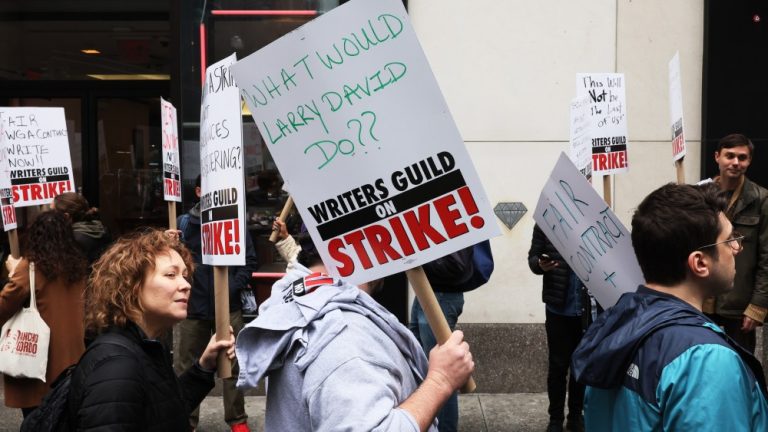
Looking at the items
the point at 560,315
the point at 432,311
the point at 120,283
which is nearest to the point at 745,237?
the point at 560,315

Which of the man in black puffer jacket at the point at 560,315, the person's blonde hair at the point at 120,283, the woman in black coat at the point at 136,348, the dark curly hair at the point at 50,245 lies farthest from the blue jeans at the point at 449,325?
the person's blonde hair at the point at 120,283

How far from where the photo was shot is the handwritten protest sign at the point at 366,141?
2447 mm

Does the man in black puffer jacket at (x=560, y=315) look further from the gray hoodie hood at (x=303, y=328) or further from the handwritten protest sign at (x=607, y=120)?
the gray hoodie hood at (x=303, y=328)

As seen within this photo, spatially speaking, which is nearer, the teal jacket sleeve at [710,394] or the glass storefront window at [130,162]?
the teal jacket sleeve at [710,394]

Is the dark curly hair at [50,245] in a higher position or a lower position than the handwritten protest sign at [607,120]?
lower

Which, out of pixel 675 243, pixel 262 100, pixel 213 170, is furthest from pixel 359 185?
pixel 213 170

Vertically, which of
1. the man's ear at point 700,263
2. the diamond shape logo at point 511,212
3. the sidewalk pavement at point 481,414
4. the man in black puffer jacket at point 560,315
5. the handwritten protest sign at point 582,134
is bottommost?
the sidewalk pavement at point 481,414

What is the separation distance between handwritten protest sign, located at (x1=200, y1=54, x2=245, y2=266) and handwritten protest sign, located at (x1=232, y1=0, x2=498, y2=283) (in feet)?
3.23

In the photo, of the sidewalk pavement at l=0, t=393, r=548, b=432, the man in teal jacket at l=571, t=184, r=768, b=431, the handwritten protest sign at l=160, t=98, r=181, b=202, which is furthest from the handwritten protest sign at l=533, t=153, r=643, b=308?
the sidewalk pavement at l=0, t=393, r=548, b=432

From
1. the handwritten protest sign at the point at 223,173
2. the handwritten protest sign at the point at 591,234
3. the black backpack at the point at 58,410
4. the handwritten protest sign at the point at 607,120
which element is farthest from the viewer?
the handwritten protest sign at the point at 607,120

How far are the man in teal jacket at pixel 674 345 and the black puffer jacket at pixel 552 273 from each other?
3.58 metres

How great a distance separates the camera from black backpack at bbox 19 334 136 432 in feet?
8.55

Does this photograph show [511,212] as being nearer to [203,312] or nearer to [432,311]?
[203,312]

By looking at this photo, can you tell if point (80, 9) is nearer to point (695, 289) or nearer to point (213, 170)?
point (213, 170)
